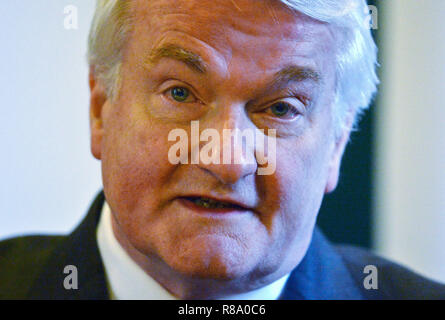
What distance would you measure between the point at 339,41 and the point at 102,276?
0.68m

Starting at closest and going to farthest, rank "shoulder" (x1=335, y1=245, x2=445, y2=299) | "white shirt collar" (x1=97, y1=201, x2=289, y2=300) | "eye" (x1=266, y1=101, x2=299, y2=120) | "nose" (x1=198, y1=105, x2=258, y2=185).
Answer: "nose" (x1=198, y1=105, x2=258, y2=185)
"eye" (x1=266, y1=101, x2=299, y2=120)
"white shirt collar" (x1=97, y1=201, x2=289, y2=300)
"shoulder" (x1=335, y1=245, x2=445, y2=299)

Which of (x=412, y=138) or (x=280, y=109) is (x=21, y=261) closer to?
(x=280, y=109)

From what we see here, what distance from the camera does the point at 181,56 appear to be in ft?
3.65

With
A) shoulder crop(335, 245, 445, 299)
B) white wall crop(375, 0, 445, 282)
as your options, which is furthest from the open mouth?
white wall crop(375, 0, 445, 282)

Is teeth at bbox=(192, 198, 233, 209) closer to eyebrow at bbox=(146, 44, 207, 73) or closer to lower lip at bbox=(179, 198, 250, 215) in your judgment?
lower lip at bbox=(179, 198, 250, 215)

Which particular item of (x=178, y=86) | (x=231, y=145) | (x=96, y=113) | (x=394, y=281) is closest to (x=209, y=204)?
(x=231, y=145)

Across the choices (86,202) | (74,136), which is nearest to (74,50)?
(74,136)

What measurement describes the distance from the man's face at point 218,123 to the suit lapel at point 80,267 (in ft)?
0.68

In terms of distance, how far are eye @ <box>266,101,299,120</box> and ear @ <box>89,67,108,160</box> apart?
347 millimetres

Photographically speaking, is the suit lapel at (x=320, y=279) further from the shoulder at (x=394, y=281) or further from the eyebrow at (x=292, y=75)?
the eyebrow at (x=292, y=75)

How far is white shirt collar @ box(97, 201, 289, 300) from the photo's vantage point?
1279 millimetres

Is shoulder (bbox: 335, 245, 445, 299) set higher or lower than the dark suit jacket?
lower
